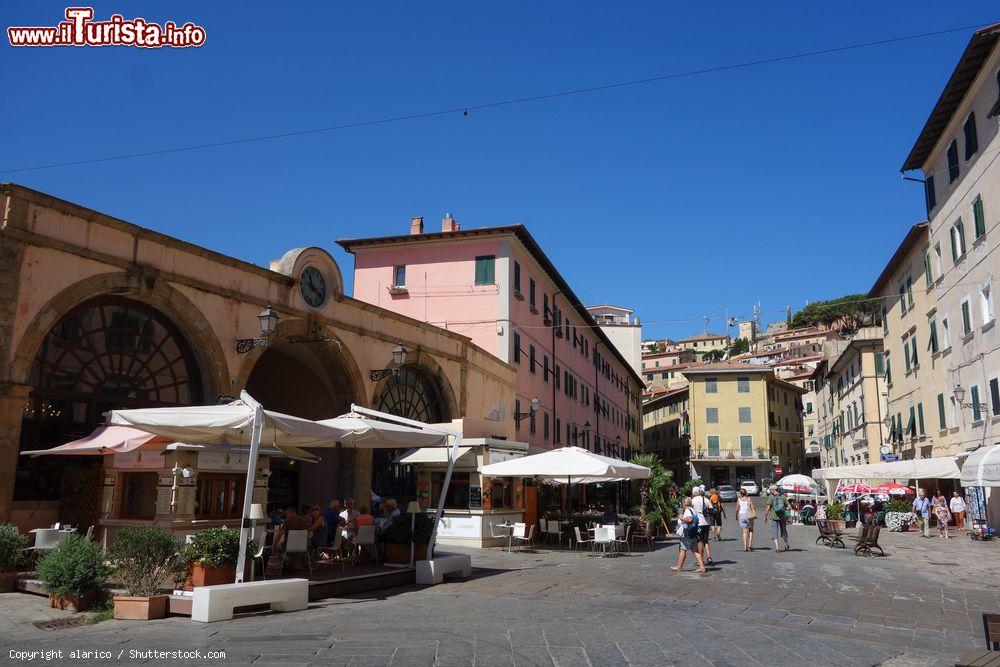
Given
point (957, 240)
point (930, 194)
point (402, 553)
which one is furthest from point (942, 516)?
point (402, 553)

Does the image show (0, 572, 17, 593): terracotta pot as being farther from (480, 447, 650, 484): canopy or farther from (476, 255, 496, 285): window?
(476, 255, 496, 285): window

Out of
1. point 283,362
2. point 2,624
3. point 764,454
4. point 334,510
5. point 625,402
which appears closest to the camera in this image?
point 2,624

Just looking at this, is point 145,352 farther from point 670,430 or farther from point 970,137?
point 670,430

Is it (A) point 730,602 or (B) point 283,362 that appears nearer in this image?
(A) point 730,602

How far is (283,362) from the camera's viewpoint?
21266 millimetres

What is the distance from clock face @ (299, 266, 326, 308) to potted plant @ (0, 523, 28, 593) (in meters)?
8.51

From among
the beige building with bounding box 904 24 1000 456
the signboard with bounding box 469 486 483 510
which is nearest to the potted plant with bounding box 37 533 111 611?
the signboard with bounding box 469 486 483 510

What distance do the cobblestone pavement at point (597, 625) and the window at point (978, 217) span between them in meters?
12.5

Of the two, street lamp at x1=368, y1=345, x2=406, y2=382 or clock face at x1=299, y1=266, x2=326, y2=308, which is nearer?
clock face at x1=299, y1=266, x2=326, y2=308

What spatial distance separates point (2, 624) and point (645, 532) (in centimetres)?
1622

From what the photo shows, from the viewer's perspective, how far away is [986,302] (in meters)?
23.4

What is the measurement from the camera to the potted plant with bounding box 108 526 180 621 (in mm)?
9133

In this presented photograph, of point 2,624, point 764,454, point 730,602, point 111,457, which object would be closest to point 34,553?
point 111,457

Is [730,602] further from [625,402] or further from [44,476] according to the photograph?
[625,402]
